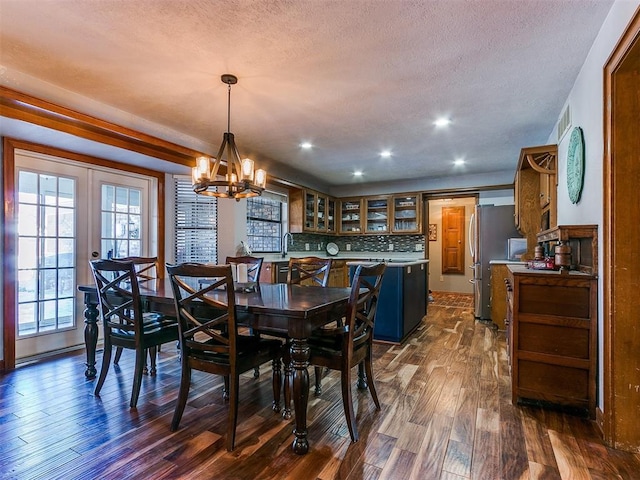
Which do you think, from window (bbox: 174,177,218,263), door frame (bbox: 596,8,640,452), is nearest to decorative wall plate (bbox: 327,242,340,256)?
window (bbox: 174,177,218,263)

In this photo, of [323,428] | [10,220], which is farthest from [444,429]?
[10,220]

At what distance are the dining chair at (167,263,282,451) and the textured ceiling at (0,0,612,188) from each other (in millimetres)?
1399

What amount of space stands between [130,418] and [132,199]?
8.95 ft

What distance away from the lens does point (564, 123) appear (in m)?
3.01

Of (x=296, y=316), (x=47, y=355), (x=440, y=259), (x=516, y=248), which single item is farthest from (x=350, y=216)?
(x=296, y=316)

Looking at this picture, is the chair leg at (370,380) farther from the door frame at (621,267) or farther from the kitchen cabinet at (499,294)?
the kitchen cabinet at (499,294)

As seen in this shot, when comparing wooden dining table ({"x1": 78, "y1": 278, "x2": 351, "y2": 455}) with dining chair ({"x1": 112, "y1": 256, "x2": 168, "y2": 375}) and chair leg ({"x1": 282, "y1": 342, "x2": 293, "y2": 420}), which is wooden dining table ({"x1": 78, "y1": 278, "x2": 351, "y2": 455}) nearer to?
chair leg ({"x1": 282, "y1": 342, "x2": 293, "y2": 420})

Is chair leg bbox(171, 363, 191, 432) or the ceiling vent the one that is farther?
the ceiling vent

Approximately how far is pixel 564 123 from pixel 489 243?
2326 mm

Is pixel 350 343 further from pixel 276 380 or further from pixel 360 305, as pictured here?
pixel 276 380

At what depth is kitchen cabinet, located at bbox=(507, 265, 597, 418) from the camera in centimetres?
209

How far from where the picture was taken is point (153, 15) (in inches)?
73.2

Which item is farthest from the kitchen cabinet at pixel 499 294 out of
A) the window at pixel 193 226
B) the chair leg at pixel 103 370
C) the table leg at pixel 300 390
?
the chair leg at pixel 103 370

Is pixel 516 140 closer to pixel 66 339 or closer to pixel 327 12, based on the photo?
pixel 327 12
